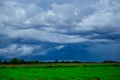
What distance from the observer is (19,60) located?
8200 cm

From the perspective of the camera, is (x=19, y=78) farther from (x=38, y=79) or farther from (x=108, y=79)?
(x=108, y=79)

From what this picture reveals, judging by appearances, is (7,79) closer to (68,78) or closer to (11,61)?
(68,78)

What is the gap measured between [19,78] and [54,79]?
16.7ft

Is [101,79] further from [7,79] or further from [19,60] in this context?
[19,60]

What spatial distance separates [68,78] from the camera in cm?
3312

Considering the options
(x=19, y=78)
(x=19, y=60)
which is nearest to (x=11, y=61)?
(x=19, y=60)

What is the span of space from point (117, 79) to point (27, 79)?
1231cm

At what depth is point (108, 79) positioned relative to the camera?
31.9 metres

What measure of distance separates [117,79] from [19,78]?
1365cm

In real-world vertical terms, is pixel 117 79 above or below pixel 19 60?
below

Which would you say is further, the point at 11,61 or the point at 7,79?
the point at 11,61

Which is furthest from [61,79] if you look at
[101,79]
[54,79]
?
[101,79]

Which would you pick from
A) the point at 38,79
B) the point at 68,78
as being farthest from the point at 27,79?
the point at 68,78

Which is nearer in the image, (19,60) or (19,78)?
(19,78)
